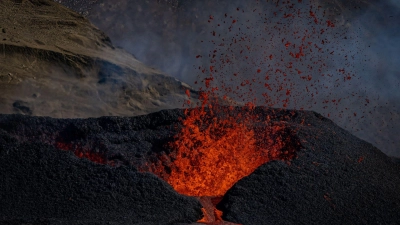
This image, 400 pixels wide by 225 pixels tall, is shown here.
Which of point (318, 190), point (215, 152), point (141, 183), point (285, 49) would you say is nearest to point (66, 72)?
point (215, 152)

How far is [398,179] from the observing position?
18.2 feet

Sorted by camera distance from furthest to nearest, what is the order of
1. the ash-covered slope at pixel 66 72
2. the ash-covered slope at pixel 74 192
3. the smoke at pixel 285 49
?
the smoke at pixel 285 49, the ash-covered slope at pixel 66 72, the ash-covered slope at pixel 74 192

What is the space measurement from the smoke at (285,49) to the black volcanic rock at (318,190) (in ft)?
20.1

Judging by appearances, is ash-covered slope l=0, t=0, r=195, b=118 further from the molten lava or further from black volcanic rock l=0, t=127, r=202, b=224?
black volcanic rock l=0, t=127, r=202, b=224

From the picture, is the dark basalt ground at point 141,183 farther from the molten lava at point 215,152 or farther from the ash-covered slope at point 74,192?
the molten lava at point 215,152

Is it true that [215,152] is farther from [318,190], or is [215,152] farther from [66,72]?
[66,72]

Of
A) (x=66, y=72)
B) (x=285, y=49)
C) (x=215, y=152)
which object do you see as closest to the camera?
(x=215, y=152)

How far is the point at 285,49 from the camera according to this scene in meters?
13.2

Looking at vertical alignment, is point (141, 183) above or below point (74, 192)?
above

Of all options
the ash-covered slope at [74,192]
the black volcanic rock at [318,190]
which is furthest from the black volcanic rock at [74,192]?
the black volcanic rock at [318,190]

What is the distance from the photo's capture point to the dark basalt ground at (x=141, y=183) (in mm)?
3906

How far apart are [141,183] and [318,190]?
1637 millimetres

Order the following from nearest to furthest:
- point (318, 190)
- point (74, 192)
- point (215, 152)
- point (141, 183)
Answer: point (74, 192) < point (141, 183) < point (318, 190) < point (215, 152)

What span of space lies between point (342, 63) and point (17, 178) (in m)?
10.5
